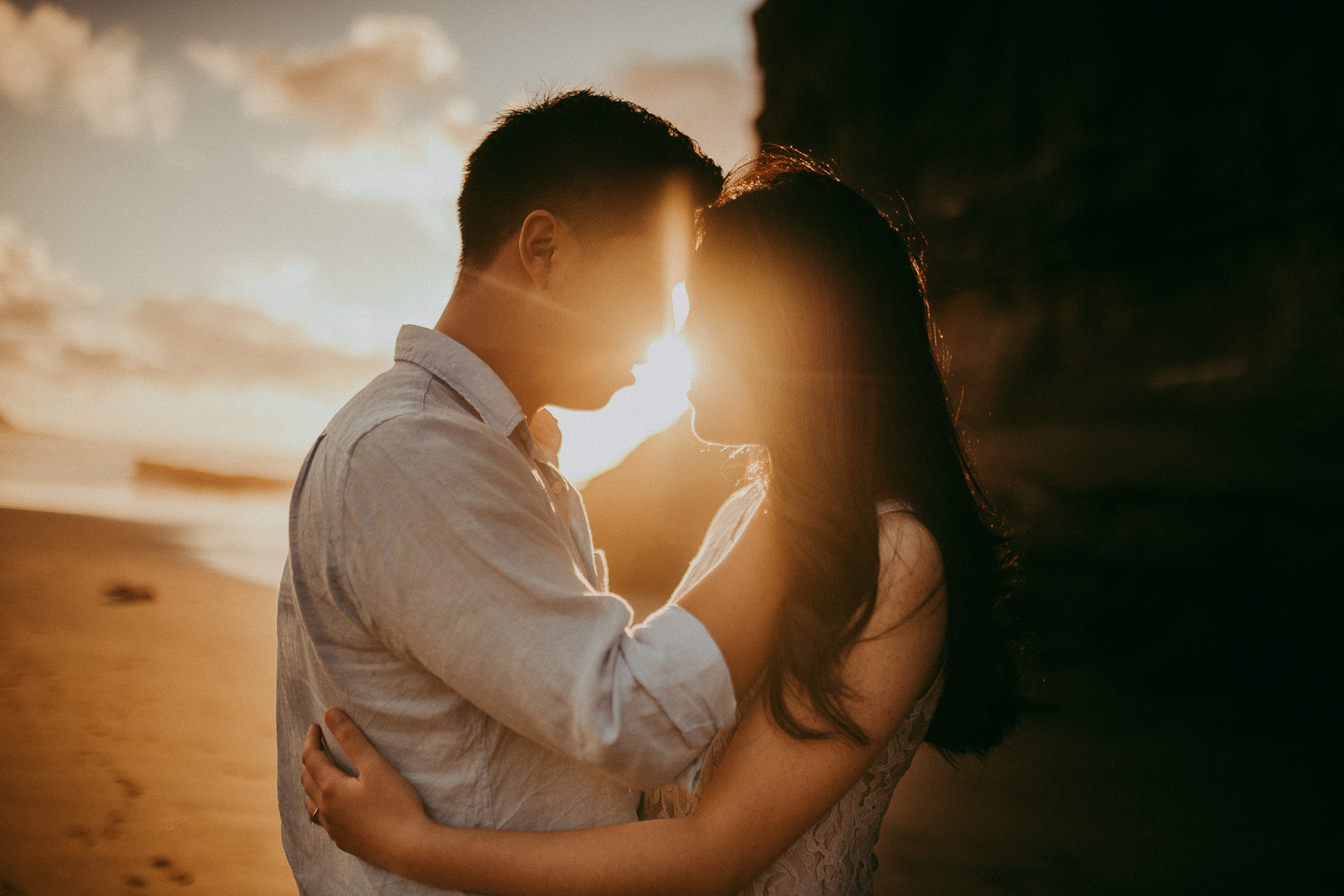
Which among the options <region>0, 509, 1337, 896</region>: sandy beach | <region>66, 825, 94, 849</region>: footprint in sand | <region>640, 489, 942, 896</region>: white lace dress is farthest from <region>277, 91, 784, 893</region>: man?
<region>66, 825, 94, 849</region>: footprint in sand

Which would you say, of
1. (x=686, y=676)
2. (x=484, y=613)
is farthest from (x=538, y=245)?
(x=686, y=676)

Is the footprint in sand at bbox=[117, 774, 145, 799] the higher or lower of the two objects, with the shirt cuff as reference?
lower

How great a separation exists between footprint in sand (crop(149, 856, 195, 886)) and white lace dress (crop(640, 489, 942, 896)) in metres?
4.13

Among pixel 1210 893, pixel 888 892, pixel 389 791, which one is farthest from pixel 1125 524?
A: pixel 389 791

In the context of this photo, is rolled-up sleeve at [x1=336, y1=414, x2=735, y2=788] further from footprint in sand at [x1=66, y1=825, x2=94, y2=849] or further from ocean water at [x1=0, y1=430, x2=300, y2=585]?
ocean water at [x1=0, y1=430, x2=300, y2=585]

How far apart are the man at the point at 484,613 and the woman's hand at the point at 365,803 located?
4 centimetres

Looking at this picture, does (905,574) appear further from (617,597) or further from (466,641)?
(466,641)

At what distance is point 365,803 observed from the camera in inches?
49.0

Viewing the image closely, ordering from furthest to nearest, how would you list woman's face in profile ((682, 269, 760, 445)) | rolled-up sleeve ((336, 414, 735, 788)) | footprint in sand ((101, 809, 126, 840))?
footprint in sand ((101, 809, 126, 840)), woman's face in profile ((682, 269, 760, 445)), rolled-up sleeve ((336, 414, 735, 788))

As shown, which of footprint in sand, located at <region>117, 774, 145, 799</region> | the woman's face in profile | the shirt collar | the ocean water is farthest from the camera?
the ocean water

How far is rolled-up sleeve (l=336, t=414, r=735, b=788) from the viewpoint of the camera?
1.08m

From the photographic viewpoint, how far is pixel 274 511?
24.3 meters

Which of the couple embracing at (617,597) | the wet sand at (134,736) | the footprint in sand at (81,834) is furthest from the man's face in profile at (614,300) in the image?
the footprint in sand at (81,834)

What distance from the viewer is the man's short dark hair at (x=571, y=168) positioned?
1806mm
